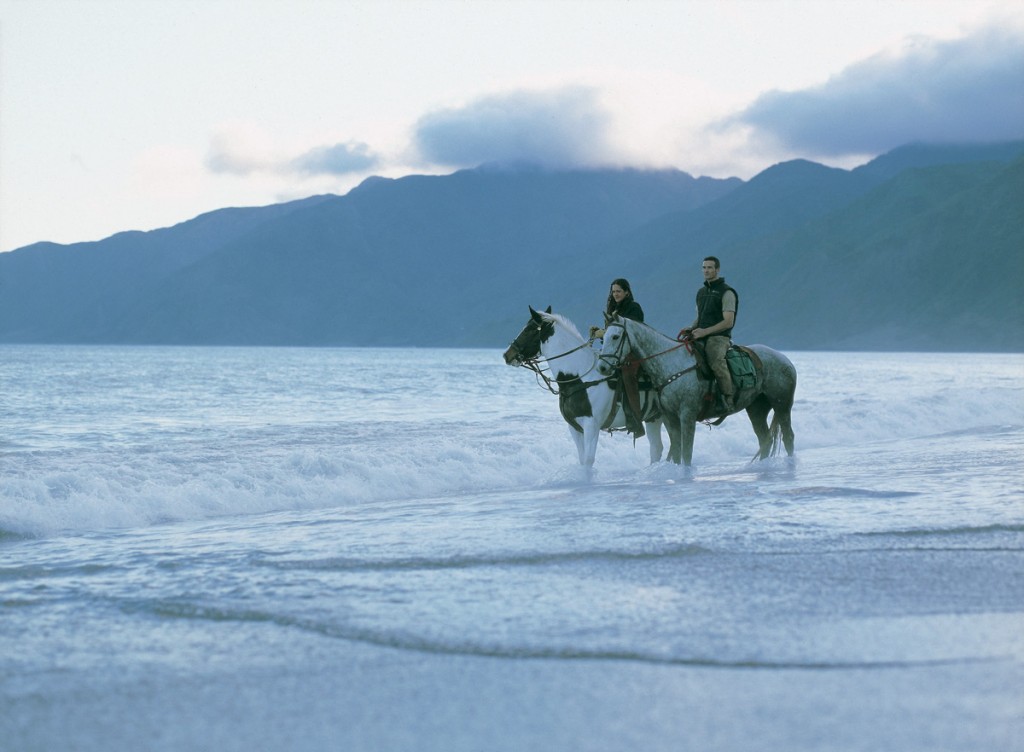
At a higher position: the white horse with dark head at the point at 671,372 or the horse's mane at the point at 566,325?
the horse's mane at the point at 566,325

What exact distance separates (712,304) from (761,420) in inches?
104

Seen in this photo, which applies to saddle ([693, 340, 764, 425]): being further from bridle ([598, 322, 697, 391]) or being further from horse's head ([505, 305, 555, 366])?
horse's head ([505, 305, 555, 366])

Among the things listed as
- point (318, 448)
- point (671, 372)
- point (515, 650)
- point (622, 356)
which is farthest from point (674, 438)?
point (515, 650)

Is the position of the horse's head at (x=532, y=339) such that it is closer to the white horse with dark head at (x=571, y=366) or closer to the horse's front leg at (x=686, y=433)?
the white horse with dark head at (x=571, y=366)

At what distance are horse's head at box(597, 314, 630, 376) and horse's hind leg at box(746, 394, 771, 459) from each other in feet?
8.42

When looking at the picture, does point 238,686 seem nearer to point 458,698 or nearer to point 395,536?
point 458,698

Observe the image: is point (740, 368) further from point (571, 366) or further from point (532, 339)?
point (532, 339)

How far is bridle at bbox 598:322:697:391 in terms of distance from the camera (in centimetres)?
1312

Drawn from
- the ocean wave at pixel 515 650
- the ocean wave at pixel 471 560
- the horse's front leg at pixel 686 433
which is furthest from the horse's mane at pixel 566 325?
the ocean wave at pixel 515 650

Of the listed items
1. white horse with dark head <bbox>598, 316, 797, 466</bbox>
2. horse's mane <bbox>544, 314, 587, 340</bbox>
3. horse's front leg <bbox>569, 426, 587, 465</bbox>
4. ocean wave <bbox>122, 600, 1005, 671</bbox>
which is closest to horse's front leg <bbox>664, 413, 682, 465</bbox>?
white horse with dark head <bbox>598, 316, 797, 466</bbox>

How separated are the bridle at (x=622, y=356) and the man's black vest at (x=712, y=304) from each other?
344mm

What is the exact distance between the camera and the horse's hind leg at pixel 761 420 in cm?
1493

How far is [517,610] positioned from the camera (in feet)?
21.1

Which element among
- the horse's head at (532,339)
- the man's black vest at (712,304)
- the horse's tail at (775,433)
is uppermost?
the man's black vest at (712,304)
